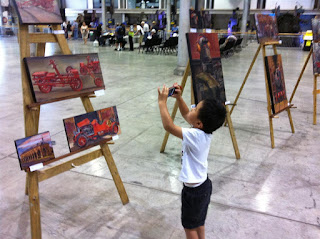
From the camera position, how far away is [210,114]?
158cm

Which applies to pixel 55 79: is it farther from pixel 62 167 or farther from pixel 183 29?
pixel 183 29

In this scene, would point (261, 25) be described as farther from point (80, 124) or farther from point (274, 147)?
point (80, 124)

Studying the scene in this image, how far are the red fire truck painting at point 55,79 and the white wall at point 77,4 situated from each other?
36589mm

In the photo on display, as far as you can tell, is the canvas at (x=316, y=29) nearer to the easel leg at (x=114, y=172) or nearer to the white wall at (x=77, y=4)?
the easel leg at (x=114, y=172)

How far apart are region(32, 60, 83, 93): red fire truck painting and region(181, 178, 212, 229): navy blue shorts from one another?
44.4 inches

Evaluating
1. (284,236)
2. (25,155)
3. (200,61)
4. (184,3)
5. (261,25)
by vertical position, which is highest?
(184,3)

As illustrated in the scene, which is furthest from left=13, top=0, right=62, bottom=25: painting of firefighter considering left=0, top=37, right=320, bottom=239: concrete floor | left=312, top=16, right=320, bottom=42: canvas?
left=312, top=16, right=320, bottom=42: canvas

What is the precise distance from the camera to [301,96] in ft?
20.9

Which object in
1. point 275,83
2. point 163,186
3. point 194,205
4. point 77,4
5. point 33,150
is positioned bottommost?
point 163,186

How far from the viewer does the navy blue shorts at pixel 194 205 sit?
1711mm

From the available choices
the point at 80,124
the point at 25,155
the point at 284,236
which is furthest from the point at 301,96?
the point at 25,155

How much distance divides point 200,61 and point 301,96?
435 cm

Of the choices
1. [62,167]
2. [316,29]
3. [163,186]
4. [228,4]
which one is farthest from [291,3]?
[62,167]

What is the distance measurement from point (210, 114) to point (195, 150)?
236 millimetres
